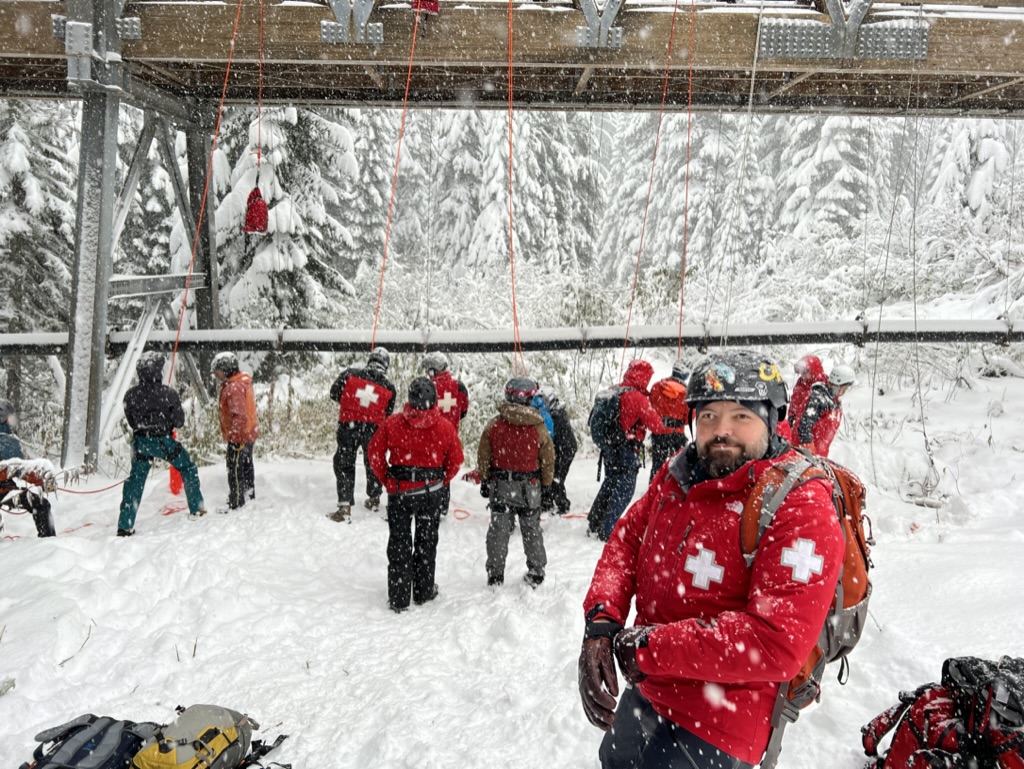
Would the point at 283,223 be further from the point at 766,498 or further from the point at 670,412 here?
the point at 766,498

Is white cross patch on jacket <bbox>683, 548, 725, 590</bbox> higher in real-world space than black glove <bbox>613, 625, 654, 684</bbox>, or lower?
higher

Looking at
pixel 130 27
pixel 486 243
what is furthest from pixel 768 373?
pixel 486 243

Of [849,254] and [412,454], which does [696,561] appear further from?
[849,254]

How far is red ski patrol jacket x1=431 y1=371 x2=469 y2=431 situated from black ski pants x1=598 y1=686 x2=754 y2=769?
5.25 m

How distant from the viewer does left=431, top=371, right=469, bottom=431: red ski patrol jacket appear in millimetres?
7680

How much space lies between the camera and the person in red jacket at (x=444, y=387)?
7578 mm

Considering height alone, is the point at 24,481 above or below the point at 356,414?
below

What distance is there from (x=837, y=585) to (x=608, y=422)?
4765 mm

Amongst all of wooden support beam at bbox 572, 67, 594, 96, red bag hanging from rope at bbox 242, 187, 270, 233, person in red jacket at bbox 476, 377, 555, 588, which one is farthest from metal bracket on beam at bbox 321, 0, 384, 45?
person in red jacket at bbox 476, 377, 555, 588

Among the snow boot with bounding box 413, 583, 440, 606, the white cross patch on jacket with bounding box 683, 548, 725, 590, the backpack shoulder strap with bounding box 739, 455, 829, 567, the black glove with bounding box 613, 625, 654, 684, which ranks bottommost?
the snow boot with bounding box 413, 583, 440, 606

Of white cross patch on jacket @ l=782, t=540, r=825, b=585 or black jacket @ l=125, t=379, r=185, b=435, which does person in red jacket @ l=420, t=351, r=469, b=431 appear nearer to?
black jacket @ l=125, t=379, r=185, b=435

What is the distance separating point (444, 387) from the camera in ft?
25.3

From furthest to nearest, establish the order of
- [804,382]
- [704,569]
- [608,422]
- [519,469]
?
[804,382] → [608,422] → [519,469] → [704,569]

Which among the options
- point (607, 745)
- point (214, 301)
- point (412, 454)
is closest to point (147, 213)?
point (214, 301)
